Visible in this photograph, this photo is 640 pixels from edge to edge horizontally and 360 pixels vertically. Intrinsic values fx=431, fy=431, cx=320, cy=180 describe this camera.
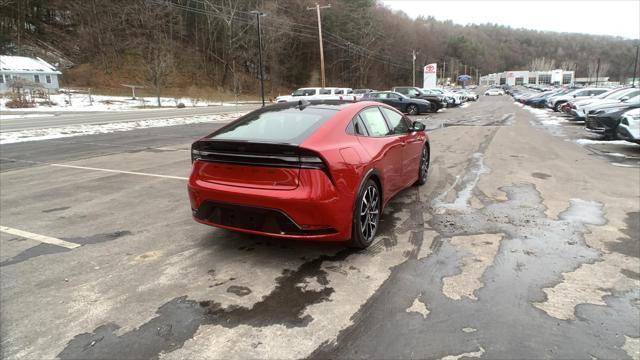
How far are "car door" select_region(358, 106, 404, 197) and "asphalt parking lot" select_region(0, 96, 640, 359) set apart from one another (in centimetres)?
50

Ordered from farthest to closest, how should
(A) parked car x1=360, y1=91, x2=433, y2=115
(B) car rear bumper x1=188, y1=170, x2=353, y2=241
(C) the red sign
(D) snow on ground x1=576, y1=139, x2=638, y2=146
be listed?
1. (C) the red sign
2. (A) parked car x1=360, y1=91, x2=433, y2=115
3. (D) snow on ground x1=576, y1=139, x2=638, y2=146
4. (B) car rear bumper x1=188, y1=170, x2=353, y2=241

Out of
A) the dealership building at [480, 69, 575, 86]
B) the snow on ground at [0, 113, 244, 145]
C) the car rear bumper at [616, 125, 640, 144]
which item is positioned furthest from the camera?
the dealership building at [480, 69, 575, 86]

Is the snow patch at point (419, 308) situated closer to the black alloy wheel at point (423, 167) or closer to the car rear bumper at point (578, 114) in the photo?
the black alloy wheel at point (423, 167)

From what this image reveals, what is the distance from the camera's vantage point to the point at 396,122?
5852mm

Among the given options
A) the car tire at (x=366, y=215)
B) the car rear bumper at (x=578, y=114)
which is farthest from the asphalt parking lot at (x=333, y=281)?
the car rear bumper at (x=578, y=114)

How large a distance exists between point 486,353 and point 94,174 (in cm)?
788

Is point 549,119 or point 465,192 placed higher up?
point 549,119

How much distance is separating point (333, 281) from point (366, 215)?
3.02 ft

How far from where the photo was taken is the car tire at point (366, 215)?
405cm

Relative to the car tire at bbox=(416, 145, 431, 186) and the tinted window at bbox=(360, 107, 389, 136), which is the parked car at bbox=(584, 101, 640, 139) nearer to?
the car tire at bbox=(416, 145, 431, 186)

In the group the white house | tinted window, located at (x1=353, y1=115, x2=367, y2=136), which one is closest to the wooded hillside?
the white house

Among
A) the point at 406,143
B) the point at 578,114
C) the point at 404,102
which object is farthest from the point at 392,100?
the point at 406,143

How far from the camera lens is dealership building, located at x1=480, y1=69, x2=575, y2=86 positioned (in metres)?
138

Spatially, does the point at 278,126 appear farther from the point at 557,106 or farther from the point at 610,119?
the point at 557,106
